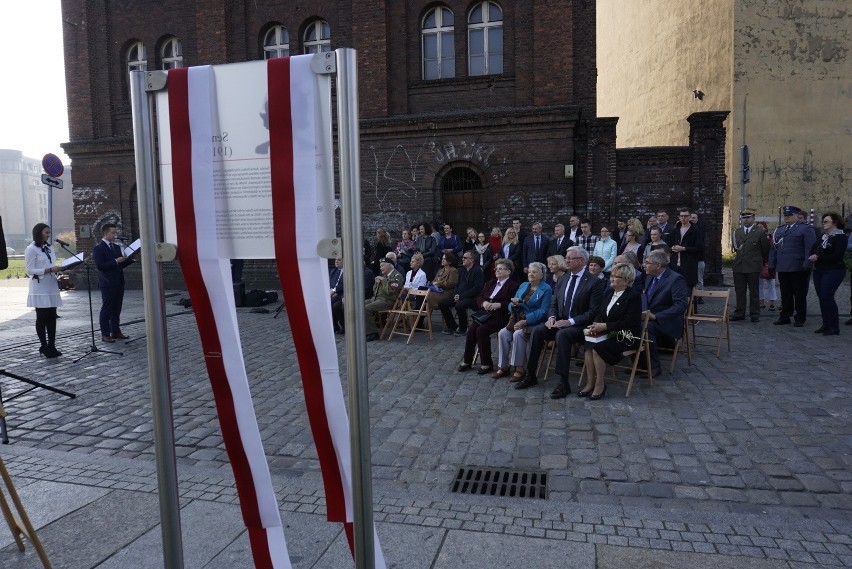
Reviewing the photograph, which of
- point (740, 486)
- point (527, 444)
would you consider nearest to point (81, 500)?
point (527, 444)

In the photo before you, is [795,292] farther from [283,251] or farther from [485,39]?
[283,251]

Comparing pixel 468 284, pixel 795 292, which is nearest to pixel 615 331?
pixel 468 284

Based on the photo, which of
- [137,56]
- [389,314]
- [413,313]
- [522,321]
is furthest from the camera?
[137,56]

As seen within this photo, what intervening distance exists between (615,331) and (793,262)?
19.1ft

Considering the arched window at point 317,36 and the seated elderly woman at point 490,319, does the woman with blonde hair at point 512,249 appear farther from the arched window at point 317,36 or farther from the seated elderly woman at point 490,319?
the arched window at point 317,36

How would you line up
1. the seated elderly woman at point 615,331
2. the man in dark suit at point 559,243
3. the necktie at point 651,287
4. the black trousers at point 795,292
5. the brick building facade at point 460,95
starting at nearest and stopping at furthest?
1. the seated elderly woman at point 615,331
2. the necktie at point 651,287
3. the black trousers at point 795,292
4. the man in dark suit at point 559,243
5. the brick building facade at point 460,95

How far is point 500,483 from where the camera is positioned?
4.37 metres

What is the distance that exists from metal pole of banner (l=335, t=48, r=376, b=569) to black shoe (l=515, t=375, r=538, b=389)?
4.95 metres

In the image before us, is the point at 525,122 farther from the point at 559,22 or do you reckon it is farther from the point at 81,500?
the point at 81,500

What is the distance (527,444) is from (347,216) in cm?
374

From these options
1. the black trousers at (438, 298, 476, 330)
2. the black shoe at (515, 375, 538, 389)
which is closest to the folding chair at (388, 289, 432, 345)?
the black trousers at (438, 298, 476, 330)

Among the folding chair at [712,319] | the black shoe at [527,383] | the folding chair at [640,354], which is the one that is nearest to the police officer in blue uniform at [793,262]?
the folding chair at [712,319]

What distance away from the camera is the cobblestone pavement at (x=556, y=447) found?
12.2 ft

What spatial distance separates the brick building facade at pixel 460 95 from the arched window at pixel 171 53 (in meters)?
0.12
